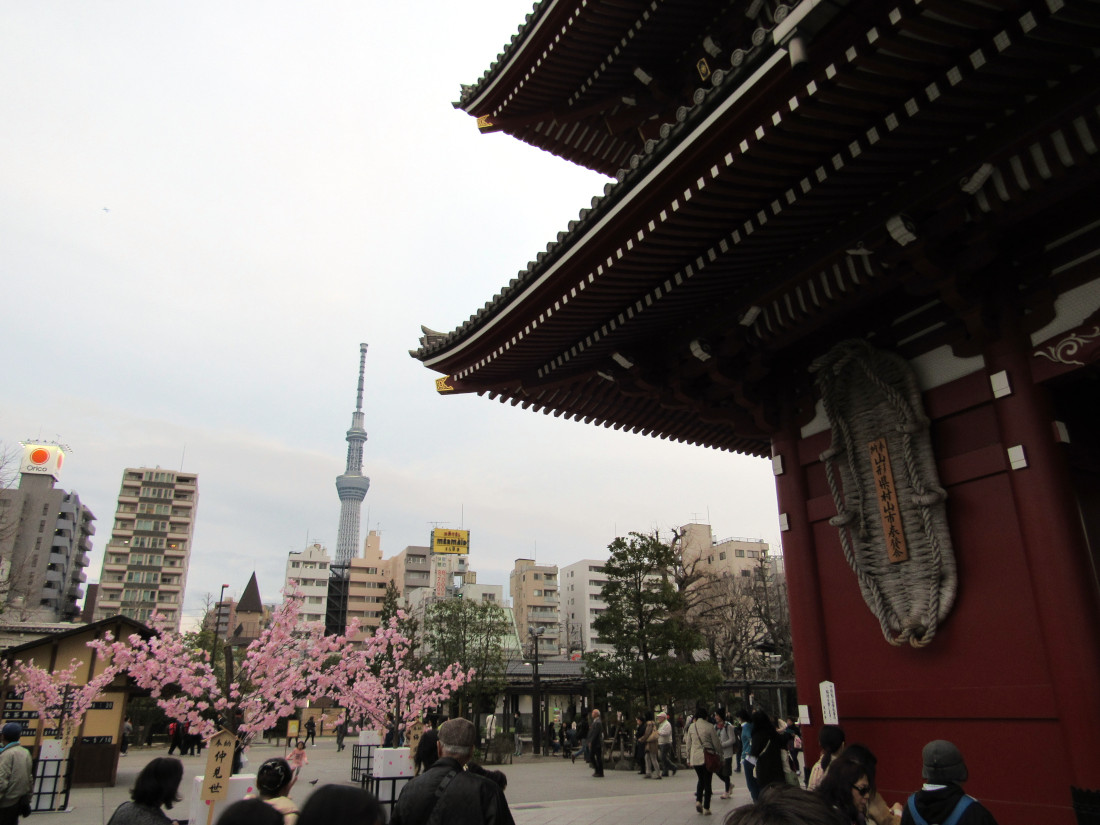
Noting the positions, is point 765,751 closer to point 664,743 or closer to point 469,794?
point 469,794

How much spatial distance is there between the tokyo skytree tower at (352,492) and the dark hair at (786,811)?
5850 inches

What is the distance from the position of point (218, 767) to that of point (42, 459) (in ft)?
233

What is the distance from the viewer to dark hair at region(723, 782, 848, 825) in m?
1.52

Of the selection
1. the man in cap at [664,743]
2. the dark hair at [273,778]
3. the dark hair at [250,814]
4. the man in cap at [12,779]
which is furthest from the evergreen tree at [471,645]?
the dark hair at [250,814]

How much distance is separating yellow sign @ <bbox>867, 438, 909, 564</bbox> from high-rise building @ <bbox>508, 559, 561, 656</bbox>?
77112 mm

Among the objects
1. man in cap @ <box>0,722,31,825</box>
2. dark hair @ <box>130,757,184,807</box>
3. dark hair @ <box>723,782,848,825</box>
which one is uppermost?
dark hair @ <box>723,782,848,825</box>

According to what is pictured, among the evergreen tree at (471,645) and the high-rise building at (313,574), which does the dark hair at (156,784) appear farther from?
the high-rise building at (313,574)

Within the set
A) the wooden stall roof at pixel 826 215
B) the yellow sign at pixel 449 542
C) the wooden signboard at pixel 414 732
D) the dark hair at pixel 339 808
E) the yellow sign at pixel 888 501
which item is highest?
the yellow sign at pixel 449 542

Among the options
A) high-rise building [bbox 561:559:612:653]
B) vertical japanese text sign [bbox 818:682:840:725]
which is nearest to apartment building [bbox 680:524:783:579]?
high-rise building [bbox 561:559:612:653]

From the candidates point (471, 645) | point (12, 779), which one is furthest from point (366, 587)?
point (12, 779)

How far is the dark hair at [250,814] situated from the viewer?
7.17 ft

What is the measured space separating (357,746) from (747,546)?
65199 mm

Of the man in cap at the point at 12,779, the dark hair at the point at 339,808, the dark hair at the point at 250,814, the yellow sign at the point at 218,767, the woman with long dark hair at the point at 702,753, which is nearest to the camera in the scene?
the dark hair at the point at 339,808

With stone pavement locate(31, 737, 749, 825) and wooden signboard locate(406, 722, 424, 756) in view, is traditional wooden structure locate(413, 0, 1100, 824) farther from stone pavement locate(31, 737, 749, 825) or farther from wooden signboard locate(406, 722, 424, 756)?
wooden signboard locate(406, 722, 424, 756)
